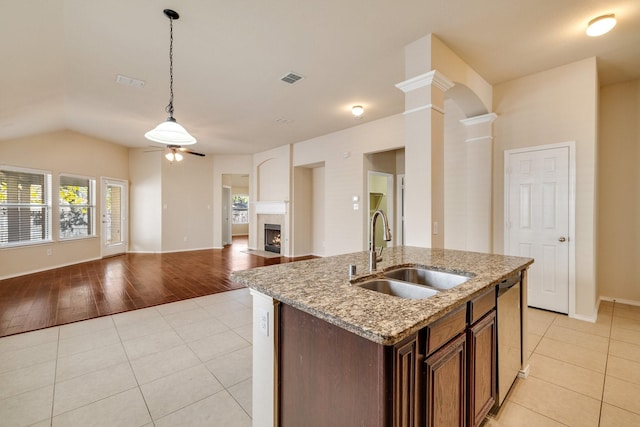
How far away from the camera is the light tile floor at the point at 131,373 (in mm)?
1826

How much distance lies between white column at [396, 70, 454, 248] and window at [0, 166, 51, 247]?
695cm

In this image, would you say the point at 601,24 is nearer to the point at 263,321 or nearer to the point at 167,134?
the point at 263,321

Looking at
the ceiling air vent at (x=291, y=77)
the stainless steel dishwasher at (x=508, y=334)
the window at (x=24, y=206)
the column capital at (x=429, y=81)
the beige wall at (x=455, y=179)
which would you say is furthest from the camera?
the window at (x=24, y=206)

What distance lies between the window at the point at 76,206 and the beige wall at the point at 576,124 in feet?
28.2

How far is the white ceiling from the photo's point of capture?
2441 mm

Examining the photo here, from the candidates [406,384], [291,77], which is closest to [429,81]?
[291,77]

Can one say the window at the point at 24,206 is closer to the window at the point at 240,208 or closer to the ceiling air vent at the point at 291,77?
the ceiling air vent at the point at 291,77

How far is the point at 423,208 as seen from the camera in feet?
9.28

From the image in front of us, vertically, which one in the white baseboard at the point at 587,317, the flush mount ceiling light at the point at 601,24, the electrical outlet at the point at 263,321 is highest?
the flush mount ceiling light at the point at 601,24

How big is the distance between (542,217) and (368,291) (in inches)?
136

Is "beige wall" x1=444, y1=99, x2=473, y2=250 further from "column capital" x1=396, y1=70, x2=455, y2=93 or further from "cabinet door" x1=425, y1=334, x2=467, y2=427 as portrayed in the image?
"cabinet door" x1=425, y1=334, x2=467, y2=427

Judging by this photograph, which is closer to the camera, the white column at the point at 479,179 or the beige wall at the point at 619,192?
the beige wall at the point at 619,192

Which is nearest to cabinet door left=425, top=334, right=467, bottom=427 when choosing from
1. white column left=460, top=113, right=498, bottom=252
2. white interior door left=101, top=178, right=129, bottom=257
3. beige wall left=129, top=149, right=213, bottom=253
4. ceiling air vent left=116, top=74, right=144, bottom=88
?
white column left=460, top=113, right=498, bottom=252

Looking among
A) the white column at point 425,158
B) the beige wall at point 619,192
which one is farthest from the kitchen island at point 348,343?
the beige wall at point 619,192
